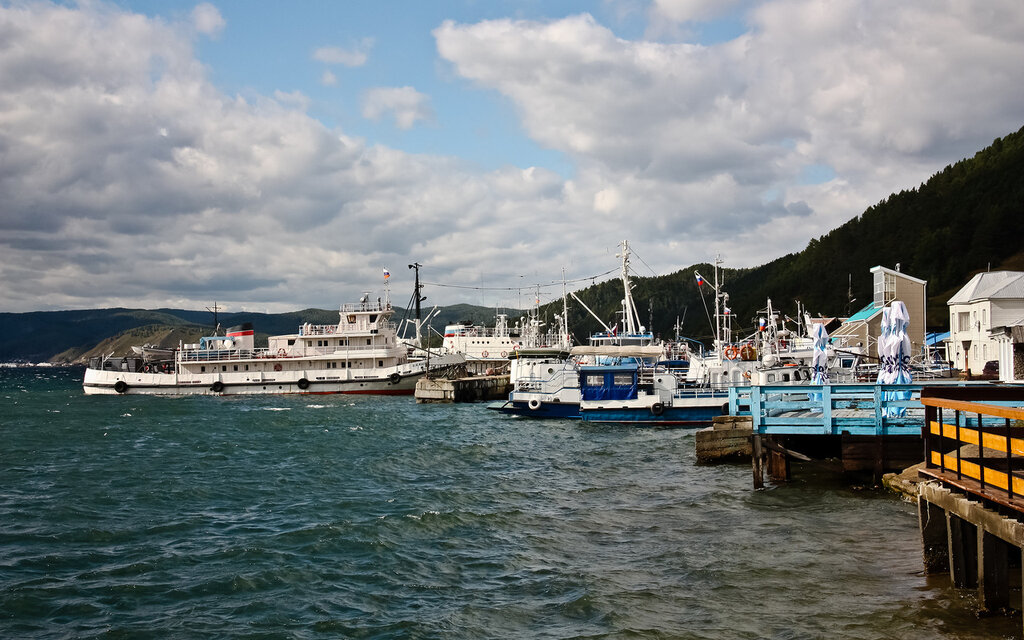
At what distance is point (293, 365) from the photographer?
74312 mm

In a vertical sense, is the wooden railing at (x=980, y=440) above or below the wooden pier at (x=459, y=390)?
above

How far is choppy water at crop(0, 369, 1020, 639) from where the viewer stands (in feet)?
35.9

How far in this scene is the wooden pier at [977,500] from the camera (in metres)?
8.71

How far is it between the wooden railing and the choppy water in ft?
5.87

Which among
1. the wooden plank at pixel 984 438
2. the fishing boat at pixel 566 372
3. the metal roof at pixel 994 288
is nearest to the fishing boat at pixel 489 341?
the fishing boat at pixel 566 372

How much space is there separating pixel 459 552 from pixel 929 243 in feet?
354

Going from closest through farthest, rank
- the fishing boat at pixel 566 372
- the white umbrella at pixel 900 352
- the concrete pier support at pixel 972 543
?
the concrete pier support at pixel 972 543
the white umbrella at pixel 900 352
the fishing boat at pixel 566 372

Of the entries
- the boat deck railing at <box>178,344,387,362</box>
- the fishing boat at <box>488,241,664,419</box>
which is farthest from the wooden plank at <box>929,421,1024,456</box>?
the boat deck railing at <box>178,344,387,362</box>

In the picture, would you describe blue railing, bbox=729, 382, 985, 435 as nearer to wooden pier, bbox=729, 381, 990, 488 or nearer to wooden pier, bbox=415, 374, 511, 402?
wooden pier, bbox=729, 381, 990, 488

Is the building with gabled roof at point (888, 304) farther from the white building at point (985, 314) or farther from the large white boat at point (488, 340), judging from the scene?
the large white boat at point (488, 340)

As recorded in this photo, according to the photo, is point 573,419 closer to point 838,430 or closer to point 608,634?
point 838,430

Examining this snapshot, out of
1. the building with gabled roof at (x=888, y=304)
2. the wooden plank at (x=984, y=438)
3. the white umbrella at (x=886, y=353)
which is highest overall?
the building with gabled roof at (x=888, y=304)

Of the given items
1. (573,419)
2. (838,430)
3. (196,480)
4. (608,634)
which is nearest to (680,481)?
(838,430)

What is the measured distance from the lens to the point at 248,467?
90.3 feet
